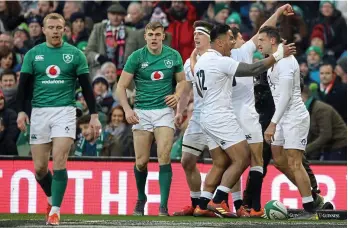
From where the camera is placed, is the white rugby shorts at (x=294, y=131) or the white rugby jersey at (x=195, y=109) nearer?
the white rugby shorts at (x=294, y=131)

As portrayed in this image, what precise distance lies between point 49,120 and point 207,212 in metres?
2.41

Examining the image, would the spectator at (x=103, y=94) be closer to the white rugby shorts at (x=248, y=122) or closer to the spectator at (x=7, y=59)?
the spectator at (x=7, y=59)

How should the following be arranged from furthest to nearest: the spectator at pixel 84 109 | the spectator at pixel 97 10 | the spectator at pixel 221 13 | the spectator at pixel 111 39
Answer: the spectator at pixel 97 10 → the spectator at pixel 221 13 → the spectator at pixel 111 39 → the spectator at pixel 84 109

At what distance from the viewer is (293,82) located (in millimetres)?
16141

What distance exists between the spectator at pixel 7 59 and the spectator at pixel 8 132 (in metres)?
2.25

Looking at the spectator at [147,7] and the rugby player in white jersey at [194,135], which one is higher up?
the spectator at [147,7]

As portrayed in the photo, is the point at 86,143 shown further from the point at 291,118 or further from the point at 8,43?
the point at 291,118

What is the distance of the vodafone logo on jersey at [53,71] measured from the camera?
1543 cm

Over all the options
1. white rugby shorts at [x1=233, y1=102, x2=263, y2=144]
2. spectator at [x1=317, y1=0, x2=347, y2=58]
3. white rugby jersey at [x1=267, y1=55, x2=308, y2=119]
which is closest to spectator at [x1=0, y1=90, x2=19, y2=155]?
white rugby shorts at [x1=233, y1=102, x2=263, y2=144]

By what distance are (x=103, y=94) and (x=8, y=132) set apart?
228 centimetres

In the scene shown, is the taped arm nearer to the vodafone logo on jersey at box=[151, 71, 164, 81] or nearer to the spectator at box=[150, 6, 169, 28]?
the vodafone logo on jersey at box=[151, 71, 164, 81]

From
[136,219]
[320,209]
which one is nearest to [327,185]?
[320,209]

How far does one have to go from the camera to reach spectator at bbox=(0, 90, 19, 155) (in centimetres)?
2050

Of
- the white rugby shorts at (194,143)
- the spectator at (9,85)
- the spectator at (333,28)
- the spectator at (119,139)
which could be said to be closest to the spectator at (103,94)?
the spectator at (119,139)
